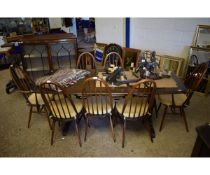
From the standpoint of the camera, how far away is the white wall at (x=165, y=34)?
3.38 m

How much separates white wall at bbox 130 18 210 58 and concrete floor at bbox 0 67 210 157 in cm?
127

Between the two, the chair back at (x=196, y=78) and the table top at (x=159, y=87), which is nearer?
the table top at (x=159, y=87)

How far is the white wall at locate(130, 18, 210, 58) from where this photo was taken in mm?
3384

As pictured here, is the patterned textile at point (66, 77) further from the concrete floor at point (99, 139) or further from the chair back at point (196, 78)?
the chair back at point (196, 78)

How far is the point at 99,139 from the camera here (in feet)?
7.89

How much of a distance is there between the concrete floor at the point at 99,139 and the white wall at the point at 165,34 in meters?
1.27

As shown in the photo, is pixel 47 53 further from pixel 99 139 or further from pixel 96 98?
pixel 99 139

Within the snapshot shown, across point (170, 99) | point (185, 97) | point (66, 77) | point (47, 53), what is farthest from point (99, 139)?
point (47, 53)

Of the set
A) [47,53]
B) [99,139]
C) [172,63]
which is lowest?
[99,139]

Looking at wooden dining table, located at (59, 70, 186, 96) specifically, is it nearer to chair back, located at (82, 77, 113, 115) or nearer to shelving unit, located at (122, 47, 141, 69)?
chair back, located at (82, 77, 113, 115)

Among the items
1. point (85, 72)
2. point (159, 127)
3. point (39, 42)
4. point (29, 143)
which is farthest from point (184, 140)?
point (39, 42)

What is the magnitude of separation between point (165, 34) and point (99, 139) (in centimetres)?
251

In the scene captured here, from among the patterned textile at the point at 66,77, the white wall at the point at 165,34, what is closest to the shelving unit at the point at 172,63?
the white wall at the point at 165,34
